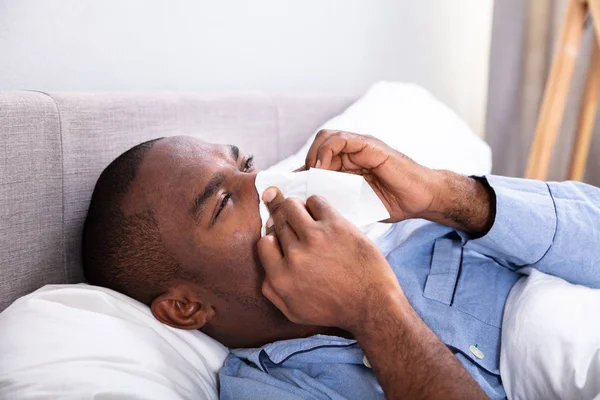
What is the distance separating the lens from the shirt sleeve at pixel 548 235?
1.16 m

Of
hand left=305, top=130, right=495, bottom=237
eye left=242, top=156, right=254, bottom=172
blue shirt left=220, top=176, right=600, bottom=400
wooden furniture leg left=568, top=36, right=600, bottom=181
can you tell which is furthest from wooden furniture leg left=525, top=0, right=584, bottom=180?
eye left=242, top=156, right=254, bottom=172

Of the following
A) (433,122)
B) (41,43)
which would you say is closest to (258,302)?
(41,43)

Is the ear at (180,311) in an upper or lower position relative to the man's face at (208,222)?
lower

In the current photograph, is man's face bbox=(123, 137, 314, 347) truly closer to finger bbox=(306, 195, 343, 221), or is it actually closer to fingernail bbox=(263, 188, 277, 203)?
fingernail bbox=(263, 188, 277, 203)

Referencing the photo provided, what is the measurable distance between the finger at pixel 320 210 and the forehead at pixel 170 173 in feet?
0.79

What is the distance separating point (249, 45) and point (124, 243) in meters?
0.98

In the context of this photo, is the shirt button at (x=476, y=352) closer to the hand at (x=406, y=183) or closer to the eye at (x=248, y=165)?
the hand at (x=406, y=183)

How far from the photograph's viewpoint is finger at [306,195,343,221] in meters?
0.90

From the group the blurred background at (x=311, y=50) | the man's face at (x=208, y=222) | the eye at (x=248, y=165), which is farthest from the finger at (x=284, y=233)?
the blurred background at (x=311, y=50)

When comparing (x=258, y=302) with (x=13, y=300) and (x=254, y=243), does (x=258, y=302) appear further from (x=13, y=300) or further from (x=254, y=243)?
(x=13, y=300)

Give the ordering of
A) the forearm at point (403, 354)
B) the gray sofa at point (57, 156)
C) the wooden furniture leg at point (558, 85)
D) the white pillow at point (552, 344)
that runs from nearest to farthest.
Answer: the forearm at point (403, 354), the white pillow at point (552, 344), the gray sofa at point (57, 156), the wooden furniture leg at point (558, 85)

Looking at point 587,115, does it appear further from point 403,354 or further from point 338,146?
point 403,354

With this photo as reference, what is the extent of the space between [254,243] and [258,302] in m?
0.12

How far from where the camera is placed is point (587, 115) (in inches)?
90.3
